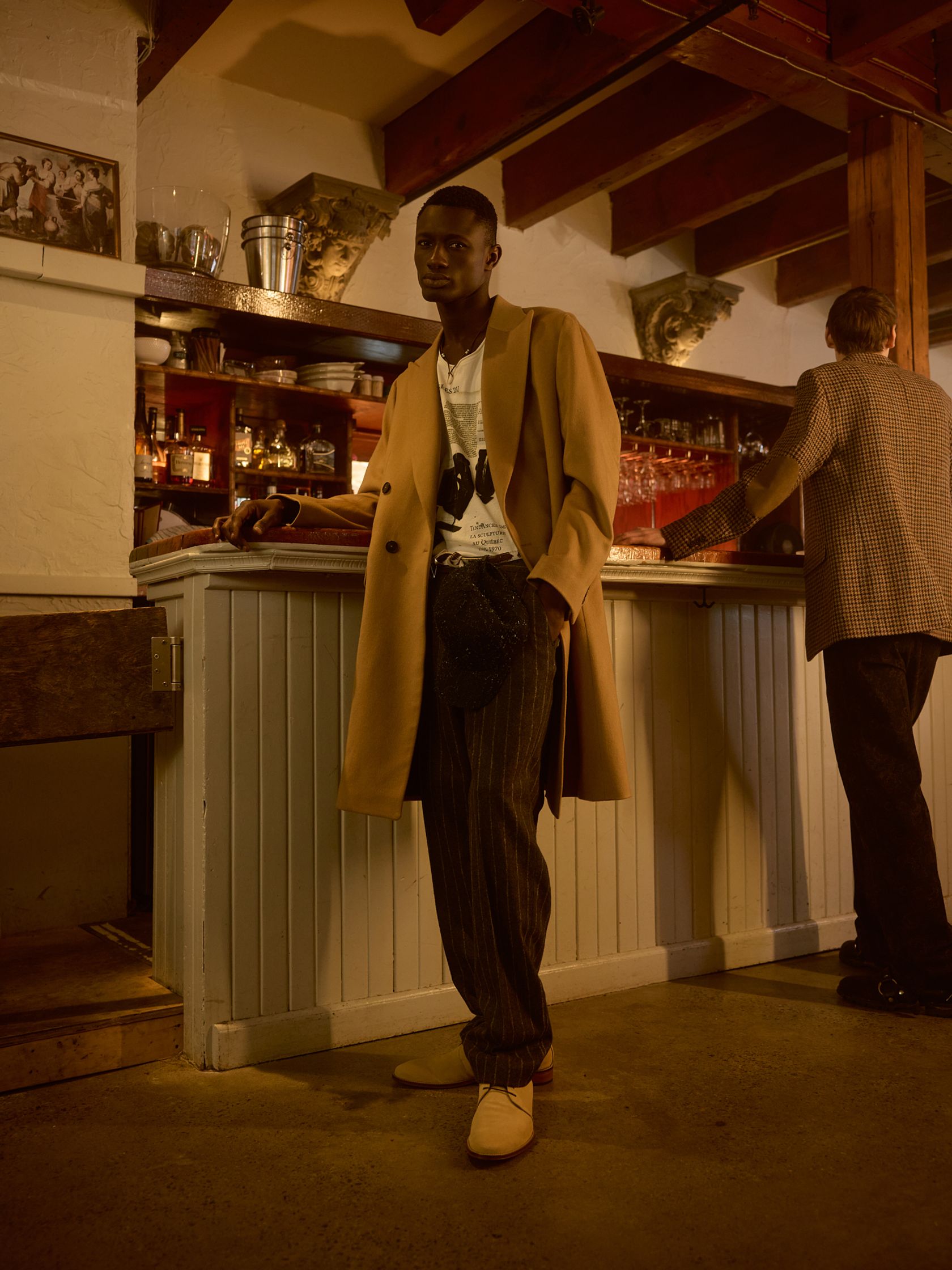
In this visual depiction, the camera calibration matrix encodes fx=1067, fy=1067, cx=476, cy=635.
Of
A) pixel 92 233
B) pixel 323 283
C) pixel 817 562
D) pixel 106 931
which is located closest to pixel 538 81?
pixel 323 283

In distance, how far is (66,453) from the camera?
3598 millimetres

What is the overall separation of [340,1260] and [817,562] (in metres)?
1.82

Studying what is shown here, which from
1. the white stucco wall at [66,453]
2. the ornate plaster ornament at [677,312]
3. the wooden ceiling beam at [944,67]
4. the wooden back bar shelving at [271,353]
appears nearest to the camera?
the white stucco wall at [66,453]

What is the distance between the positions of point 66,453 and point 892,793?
2.78 metres

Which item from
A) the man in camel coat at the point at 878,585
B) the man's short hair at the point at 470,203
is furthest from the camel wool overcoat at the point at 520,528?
the man in camel coat at the point at 878,585

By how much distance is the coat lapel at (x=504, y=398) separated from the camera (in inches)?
70.2

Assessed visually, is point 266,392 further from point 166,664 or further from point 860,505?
point 860,505

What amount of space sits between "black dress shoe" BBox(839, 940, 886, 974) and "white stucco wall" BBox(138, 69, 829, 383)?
12.3 feet

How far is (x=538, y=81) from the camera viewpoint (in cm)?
432

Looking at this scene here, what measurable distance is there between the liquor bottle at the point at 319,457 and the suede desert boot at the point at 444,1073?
322cm

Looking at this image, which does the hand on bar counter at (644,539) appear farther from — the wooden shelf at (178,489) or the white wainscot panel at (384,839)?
the wooden shelf at (178,489)

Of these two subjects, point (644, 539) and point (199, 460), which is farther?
point (199, 460)

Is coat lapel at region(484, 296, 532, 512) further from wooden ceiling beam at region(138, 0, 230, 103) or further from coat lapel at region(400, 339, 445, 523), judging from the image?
wooden ceiling beam at region(138, 0, 230, 103)

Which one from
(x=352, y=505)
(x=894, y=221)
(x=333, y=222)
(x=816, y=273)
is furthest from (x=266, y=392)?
(x=816, y=273)
